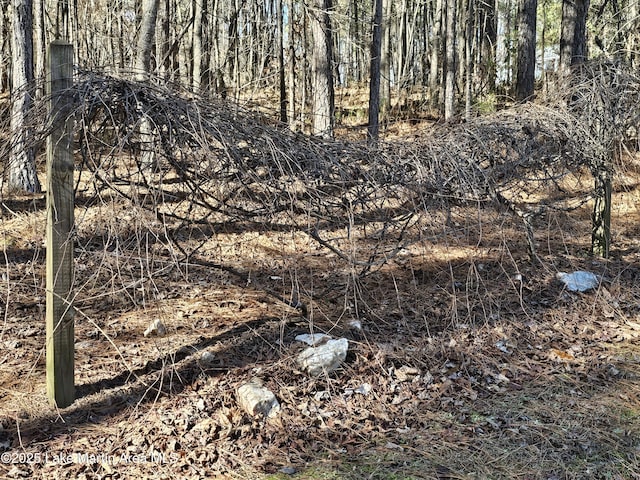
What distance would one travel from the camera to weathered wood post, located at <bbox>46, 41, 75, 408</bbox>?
3488mm

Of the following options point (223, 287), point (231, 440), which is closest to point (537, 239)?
point (223, 287)

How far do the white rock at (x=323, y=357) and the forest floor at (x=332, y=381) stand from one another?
0.08 metres

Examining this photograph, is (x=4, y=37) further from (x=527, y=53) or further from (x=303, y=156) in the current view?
(x=303, y=156)

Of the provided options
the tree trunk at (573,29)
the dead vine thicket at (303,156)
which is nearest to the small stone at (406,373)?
the dead vine thicket at (303,156)

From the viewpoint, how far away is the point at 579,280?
20.8 ft

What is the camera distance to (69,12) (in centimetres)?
2152

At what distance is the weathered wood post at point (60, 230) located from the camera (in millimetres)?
3488

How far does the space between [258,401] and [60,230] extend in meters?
1.66

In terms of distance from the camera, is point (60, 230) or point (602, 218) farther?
point (602, 218)

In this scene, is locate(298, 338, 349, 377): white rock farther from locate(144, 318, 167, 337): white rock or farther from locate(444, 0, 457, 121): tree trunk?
locate(444, 0, 457, 121): tree trunk

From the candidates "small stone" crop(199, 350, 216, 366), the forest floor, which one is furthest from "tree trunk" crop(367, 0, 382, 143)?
"small stone" crop(199, 350, 216, 366)

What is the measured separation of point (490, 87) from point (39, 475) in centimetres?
1953

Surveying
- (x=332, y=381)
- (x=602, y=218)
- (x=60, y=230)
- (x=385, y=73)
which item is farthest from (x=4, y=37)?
(x=332, y=381)

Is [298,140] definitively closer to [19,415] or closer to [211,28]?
[19,415]
